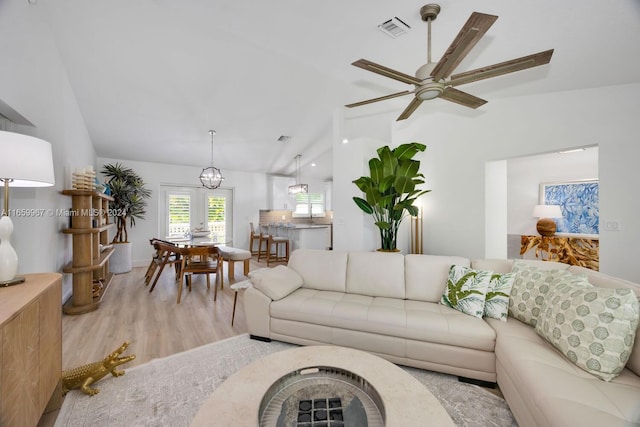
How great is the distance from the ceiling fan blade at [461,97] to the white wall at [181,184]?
6.23 meters

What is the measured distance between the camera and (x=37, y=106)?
2.55 m

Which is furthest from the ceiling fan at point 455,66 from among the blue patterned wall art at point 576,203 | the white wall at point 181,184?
the white wall at point 181,184

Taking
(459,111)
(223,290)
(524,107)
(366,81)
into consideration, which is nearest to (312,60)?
(366,81)

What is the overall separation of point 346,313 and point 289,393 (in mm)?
994

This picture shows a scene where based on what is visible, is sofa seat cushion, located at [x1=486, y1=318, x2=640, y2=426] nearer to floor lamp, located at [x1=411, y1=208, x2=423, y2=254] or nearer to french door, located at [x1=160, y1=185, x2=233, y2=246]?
floor lamp, located at [x1=411, y1=208, x2=423, y2=254]

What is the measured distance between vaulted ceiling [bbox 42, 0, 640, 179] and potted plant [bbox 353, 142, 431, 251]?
3.20 feet

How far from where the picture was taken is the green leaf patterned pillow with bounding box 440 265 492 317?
2.00 metres

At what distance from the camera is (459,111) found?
391cm

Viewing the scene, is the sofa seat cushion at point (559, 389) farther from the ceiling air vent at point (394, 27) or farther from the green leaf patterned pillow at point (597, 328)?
the ceiling air vent at point (394, 27)

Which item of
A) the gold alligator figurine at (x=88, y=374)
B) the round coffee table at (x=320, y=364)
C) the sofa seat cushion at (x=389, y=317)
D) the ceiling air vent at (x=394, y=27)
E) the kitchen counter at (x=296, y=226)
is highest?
the ceiling air vent at (x=394, y=27)

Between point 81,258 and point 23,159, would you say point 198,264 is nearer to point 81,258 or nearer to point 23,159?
point 81,258

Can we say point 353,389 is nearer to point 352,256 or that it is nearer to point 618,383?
point 618,383

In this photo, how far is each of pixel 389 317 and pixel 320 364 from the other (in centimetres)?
88

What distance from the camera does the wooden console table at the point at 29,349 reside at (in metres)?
1.09
